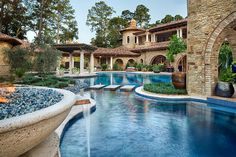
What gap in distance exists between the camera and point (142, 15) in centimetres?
5506

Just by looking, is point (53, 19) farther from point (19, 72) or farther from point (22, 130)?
point (22, 130)

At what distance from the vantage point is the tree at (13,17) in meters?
30.5

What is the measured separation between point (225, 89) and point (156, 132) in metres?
5.74

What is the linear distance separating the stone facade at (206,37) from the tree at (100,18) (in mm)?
41062

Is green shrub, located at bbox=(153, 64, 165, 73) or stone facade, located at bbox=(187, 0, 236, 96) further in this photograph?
green shrub, located at bbox=(153, 64, 165, 73)

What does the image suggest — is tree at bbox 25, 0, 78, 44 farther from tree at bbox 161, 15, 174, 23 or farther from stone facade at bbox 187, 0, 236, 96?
stone facade at bbox 187, 0, 236, 96

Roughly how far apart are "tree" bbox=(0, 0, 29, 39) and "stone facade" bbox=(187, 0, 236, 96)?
3067 centimetres

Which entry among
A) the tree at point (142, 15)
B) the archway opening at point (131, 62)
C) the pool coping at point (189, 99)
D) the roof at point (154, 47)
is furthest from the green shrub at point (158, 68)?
the tree at point (142, 15)

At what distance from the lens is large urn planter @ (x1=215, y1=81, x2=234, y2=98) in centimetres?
951

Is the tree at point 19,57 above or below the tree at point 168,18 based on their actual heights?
below

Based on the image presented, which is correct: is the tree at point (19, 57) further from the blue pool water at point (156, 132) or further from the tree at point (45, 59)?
the blue pool water at point (156, 132)

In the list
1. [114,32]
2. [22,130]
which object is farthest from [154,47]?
[22,130]

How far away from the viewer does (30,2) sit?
33.1 meters

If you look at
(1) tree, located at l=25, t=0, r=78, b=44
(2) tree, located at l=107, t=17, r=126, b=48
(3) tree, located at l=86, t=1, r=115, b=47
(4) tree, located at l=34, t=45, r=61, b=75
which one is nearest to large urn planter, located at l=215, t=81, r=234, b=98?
(4) tree, located at l=34, t=45, r=61, b=75
